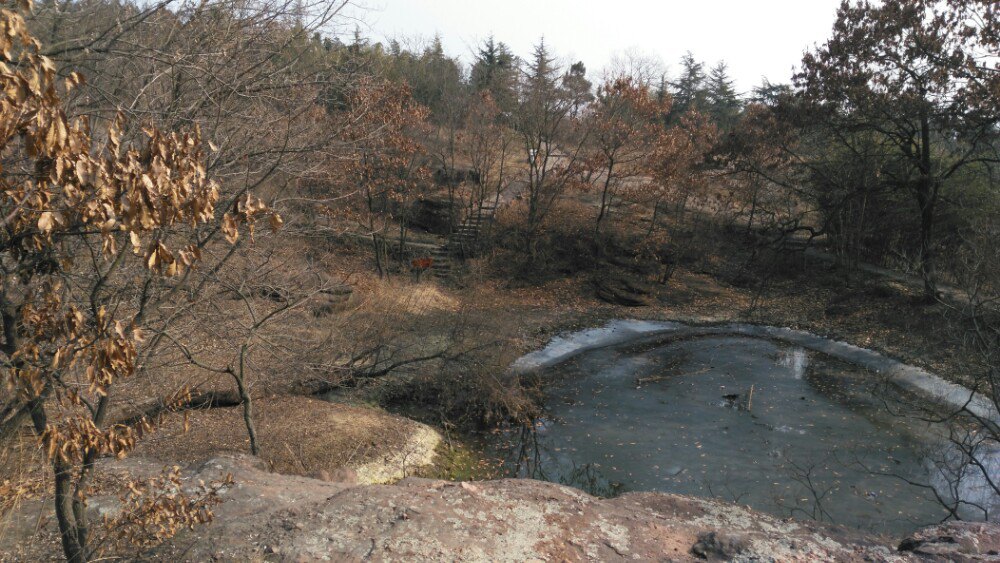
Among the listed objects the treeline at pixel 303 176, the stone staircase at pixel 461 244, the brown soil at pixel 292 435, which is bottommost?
the brown soil at pixel 292 435

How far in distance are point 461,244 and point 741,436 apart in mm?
16251

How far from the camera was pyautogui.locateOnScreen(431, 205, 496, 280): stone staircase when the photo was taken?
27266mm

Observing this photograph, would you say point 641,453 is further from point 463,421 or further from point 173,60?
point 173,60

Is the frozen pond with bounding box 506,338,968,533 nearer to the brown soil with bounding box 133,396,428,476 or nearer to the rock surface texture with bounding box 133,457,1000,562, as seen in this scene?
the brown soil with bounding box 133,396,428,476

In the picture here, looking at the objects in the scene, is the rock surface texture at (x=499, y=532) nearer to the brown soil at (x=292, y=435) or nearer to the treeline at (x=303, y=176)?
the treeline at (x=303, y=176)

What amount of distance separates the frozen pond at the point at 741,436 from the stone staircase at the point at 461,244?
8.63m

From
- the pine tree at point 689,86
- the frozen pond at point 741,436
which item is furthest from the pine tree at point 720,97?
the frozen pond at point 741,436

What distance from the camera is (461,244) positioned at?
2839cm

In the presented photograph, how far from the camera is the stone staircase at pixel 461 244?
27.3 m

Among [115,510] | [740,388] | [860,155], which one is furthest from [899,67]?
[115,510]

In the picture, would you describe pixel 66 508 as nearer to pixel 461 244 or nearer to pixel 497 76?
pixel 461 244

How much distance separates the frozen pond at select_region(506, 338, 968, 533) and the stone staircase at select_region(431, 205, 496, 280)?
8.63 m

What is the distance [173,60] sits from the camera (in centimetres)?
483

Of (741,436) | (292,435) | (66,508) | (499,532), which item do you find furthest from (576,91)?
(66,508)
